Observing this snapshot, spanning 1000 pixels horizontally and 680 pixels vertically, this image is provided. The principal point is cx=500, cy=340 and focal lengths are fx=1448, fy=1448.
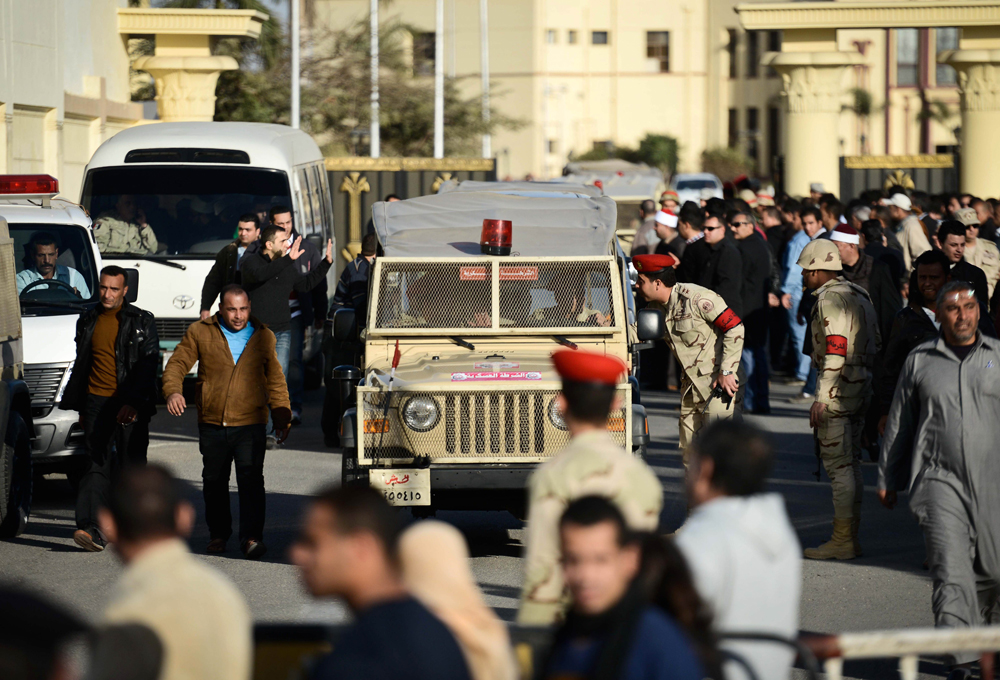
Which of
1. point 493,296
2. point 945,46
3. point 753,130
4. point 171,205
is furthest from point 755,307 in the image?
point 753,130

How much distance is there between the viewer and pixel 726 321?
357 inches

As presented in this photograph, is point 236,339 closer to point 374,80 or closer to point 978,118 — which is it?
point 978,118

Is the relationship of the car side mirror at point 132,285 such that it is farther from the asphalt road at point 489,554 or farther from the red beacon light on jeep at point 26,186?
the asphalt road at point 489,554

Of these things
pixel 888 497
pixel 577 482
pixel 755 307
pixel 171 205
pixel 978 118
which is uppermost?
pixel 978 118

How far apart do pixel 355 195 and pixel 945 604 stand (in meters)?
19.4

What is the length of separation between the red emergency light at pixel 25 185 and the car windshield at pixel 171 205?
381cm

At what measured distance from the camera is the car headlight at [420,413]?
8.24 m

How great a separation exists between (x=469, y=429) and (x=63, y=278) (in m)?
4.36

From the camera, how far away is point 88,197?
15023mm

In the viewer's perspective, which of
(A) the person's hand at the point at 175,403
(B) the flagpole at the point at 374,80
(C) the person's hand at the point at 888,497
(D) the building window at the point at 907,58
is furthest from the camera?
(D) the building window at the point at 907,58

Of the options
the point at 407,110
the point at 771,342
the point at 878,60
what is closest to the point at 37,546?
the point at 771,342

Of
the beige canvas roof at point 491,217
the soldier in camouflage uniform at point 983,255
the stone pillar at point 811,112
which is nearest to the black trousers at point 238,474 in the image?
the beige canvas roof at point 491,217

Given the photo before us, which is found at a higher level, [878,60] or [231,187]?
[878,60]

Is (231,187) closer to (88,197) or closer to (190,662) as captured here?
(88,197)
